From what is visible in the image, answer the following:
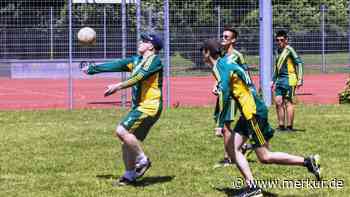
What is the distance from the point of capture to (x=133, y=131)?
10.0 meters

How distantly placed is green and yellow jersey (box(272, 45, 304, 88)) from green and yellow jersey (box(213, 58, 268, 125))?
20.6 feet

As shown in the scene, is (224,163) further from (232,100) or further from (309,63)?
(309,63)

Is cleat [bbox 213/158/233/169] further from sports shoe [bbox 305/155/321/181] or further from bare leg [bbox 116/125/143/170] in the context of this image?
sports shoe [bbox 305/155/321/181]

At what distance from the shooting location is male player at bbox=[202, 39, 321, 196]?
352 inches

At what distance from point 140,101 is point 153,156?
2.60 metres

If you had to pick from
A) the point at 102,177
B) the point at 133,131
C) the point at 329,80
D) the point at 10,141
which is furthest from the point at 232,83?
the point at 329,80

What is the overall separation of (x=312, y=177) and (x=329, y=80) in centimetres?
2713

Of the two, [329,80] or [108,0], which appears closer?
[108,0]

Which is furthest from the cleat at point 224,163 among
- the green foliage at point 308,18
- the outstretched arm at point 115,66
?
the green foliage at point 308,18

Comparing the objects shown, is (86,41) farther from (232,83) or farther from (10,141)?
(232,83)

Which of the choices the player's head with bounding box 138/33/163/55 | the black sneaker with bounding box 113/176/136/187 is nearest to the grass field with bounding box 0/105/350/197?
the black sneaker with bounding box 113/176/136/187

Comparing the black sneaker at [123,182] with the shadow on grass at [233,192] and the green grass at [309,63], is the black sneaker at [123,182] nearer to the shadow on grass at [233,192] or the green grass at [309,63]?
the shadow on grass at [233,192]

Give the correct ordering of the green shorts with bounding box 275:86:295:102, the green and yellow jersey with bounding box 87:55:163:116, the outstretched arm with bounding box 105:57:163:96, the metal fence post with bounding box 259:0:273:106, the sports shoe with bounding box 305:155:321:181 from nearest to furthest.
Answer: the sports shoe with bounding box 305:155:321:181, the outstretched arm with bounding box 105:57:163:96, the green and yellow jersey with bounding box 87:55:163:116, the green shorts with bounding box 275:86:295:102, the metal fence post with bounding box 259:0:273:106

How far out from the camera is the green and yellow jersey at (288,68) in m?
15.4
